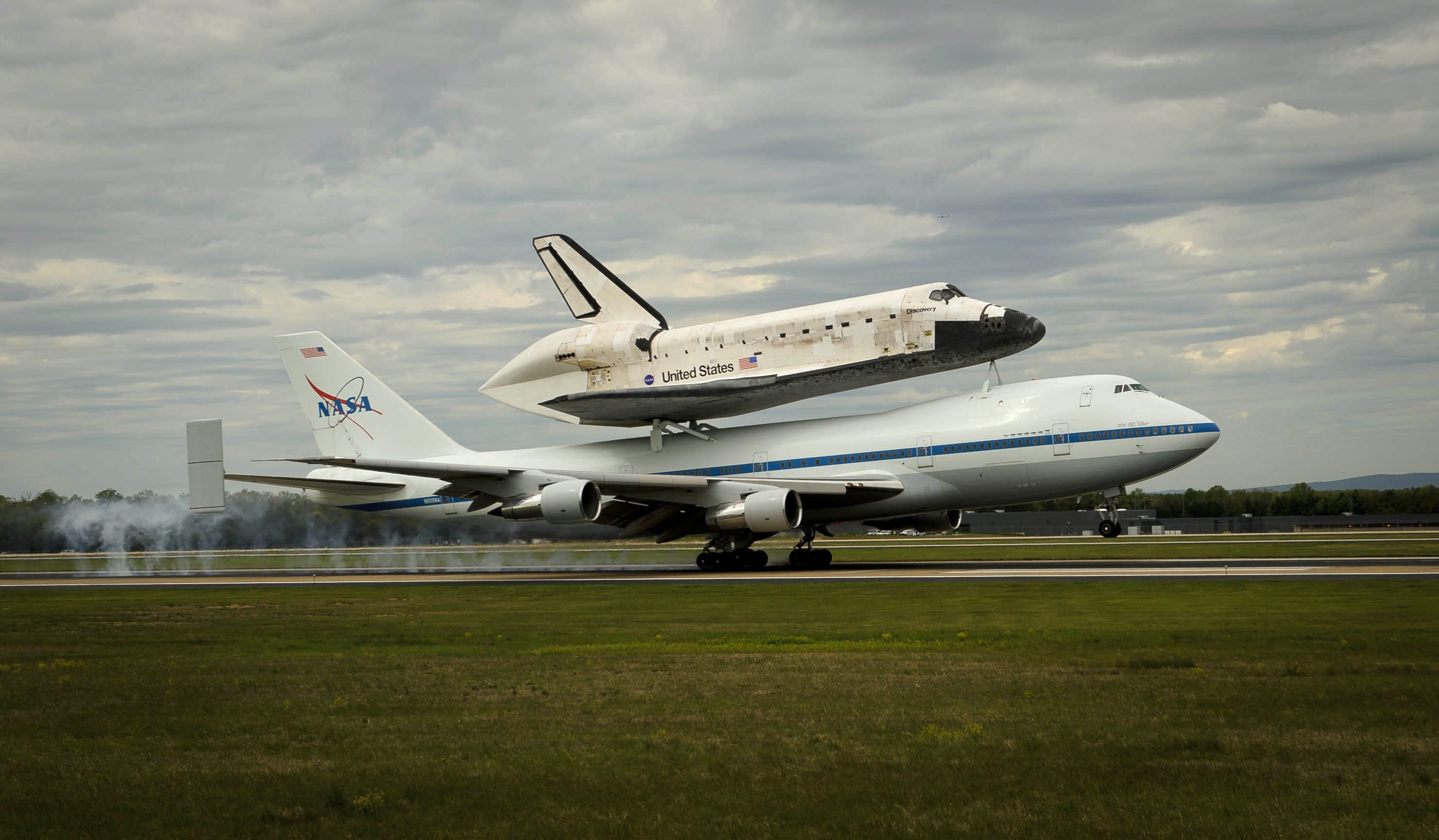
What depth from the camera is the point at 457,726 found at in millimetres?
10859

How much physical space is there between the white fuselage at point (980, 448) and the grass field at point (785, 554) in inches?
214

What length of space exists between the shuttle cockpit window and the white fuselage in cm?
330

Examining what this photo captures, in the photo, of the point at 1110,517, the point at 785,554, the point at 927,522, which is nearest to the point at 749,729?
the point at 1110,517

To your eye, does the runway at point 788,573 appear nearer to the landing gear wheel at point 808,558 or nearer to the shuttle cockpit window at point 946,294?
the landing gear wheel at point 808,558

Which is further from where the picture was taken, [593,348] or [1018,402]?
[593,348]

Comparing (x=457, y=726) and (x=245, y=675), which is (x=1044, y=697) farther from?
(x=245, y=675)

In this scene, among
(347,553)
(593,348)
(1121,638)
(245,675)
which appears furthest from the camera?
(347,553)

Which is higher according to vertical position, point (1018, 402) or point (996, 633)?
point (1018, 402)

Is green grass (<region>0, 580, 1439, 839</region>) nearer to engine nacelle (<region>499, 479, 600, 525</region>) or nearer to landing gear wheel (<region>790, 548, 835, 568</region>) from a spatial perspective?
engine nacelle (<region>499, 479, 600, 525</region>)

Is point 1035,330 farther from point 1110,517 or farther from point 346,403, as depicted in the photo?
point 346,403

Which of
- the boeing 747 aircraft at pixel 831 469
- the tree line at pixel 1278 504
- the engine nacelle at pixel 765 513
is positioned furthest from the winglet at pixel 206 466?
the tree line at pixel 1278 504

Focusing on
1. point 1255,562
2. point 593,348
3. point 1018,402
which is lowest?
point 1255,562

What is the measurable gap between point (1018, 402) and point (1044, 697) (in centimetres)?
2441

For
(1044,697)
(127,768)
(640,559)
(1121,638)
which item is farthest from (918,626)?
(640,559)
